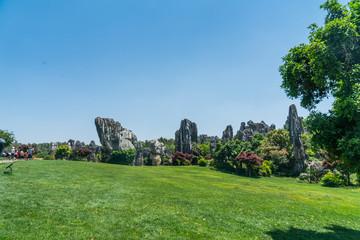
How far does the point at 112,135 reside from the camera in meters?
36.8

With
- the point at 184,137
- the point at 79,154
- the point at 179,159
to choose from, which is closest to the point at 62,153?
the point at 79,154

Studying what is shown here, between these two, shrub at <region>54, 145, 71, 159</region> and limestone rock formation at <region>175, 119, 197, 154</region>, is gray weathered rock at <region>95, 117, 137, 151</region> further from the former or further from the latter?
limestone rock formation at <region>175, 119, 197, 154</region>

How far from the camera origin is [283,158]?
130 feet

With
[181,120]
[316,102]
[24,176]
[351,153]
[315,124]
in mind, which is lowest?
[24,176]

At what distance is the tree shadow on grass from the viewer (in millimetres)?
8413

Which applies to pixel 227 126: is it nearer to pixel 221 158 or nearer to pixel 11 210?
pixel 221 158

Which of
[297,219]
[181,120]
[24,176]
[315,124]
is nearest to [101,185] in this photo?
[24,176]

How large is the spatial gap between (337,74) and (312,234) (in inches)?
283

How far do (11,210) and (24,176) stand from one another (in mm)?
8037

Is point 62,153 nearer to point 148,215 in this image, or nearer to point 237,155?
point 237,155

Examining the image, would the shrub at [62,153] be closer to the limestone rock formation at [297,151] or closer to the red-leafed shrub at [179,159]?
the red-leafed shrub at [179,159]

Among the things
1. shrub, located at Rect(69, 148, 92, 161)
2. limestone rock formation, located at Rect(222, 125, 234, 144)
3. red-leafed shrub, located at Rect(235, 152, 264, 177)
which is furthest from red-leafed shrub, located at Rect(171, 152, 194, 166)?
limestone rock formation, located at Rect(222, 125, 234, 144)

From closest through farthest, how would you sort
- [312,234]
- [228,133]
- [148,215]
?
[312,234], [148,215], [228,133]

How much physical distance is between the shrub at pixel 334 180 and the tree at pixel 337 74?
23.5 metres
